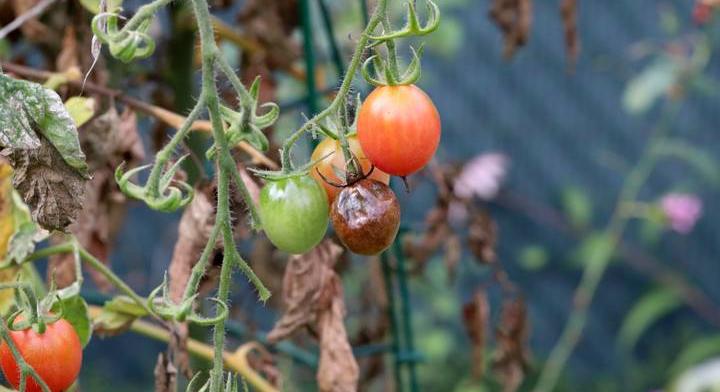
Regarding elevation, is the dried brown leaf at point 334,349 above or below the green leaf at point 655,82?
below

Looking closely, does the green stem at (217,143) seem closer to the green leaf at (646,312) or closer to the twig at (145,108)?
the twig at (145,108)

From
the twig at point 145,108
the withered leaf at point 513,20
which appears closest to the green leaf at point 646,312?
the withered leaf at point 513,20

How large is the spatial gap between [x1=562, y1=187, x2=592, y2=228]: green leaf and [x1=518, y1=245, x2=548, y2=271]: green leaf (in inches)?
6.8

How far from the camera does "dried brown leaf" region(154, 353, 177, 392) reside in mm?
822

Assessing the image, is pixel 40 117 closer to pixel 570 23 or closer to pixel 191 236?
pixel 191 236

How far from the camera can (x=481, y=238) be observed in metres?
1.39

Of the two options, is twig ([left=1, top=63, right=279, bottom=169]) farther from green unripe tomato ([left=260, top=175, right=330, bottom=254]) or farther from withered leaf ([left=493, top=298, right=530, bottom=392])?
withered leaf ([left=493, top=298, right=530, bottom=392])

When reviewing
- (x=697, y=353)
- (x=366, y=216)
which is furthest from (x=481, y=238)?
(x=697, y=353)

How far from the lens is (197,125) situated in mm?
978

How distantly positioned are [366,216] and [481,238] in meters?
0.74

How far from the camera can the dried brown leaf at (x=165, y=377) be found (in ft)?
2.70

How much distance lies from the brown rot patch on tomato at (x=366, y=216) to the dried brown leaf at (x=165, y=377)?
8.7 inches

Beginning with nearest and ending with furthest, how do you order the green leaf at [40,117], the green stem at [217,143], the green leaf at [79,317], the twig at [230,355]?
the green stem at [217,143] → the green leaf at [40,117] → the green leaf at [79,317] → the twig at [230,355]

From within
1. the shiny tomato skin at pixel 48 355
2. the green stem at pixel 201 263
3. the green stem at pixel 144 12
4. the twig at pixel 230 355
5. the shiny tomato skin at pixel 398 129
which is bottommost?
the shiny tomato skin at pixel 48 355
